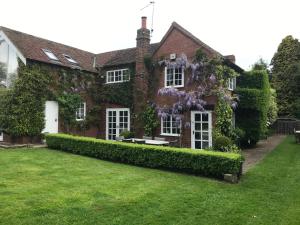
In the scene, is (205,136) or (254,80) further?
(254,80)

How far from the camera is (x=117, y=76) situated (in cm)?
2062

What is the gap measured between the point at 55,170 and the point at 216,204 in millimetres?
5679

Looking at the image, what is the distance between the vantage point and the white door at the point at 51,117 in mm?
17516

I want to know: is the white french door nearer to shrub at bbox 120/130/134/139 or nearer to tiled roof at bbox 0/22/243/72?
shrub at bbox 120/130/134/139

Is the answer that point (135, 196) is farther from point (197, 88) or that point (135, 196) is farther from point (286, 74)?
point (286, 74)

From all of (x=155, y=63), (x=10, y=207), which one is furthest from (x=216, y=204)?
(x=155, y=63)

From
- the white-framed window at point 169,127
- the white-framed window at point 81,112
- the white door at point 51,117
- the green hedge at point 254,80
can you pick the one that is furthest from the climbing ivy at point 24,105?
the green hedge at point 254,80

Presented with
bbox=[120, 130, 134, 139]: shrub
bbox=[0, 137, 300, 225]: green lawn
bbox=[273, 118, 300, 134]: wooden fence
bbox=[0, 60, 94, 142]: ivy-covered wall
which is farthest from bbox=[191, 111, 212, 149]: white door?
bbox=[273, 118, 300, 134]: wooden fence

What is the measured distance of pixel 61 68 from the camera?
18547 millimetres

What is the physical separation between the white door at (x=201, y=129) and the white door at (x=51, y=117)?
27.8 feet

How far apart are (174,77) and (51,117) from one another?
7.94 metres

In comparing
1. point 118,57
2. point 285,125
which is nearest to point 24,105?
point 118,57

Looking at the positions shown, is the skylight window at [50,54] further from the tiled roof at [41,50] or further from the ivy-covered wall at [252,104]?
the ivy-covered wall at [252,104]

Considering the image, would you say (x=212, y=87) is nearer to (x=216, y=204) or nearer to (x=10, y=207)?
(x=216, y=204)
